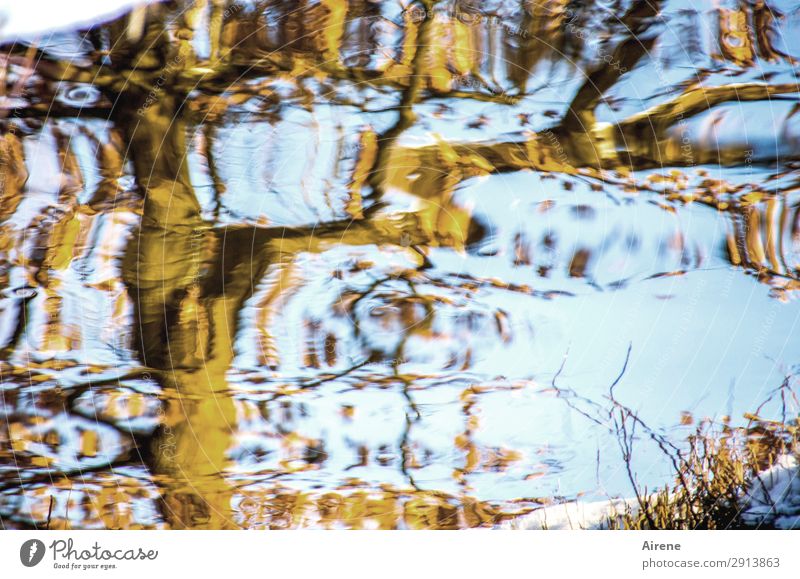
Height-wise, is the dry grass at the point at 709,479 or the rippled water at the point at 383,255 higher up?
the rippled water at the point at 383,255

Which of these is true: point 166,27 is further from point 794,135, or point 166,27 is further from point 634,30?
point 794,135

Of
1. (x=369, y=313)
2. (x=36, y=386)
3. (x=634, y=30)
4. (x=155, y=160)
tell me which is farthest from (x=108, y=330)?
(x=634, y=30)

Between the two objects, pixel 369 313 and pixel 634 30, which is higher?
pixel 634 30

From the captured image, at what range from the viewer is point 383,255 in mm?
762

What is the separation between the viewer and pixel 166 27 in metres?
0.76

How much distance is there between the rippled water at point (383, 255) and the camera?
2.45 feet

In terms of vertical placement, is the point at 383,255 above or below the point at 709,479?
above

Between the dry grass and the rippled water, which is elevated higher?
the rippled water

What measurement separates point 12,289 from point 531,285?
0.63 metres

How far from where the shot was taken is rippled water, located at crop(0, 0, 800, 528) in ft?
2.45

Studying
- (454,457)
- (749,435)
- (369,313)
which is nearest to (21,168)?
(369,313)

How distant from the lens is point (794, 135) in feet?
2.53

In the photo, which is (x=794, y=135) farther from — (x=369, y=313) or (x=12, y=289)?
(x=12, y=289)
